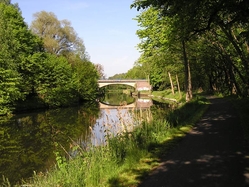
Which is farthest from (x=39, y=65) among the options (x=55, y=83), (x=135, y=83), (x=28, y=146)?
(x=135, y=83)

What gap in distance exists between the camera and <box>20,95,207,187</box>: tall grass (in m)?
6.24

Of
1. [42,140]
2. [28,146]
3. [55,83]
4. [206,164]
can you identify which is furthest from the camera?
[55,83]

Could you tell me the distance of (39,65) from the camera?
128ft

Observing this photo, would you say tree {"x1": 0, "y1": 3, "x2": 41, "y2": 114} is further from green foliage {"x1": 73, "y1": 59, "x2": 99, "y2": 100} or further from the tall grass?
the tall grass

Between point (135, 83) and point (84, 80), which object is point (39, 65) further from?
point (135, 83)

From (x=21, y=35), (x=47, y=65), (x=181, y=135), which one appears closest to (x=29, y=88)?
(x=47, y=65)

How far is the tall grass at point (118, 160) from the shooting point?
624cm

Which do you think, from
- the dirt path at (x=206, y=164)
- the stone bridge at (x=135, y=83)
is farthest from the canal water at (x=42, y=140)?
the stone bridge at (x=135, y=83)

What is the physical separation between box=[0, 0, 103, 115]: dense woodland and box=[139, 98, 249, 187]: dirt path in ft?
87.2

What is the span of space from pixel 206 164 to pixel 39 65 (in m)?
35.8

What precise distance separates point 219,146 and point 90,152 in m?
3.92

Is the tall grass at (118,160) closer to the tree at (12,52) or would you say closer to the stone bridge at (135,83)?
the tree at (12,52)

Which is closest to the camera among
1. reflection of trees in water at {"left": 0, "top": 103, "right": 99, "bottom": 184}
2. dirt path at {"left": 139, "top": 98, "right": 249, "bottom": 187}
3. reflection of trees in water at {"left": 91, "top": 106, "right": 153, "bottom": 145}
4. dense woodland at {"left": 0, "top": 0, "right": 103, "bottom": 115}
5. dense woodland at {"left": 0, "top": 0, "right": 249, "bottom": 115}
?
dirt path at {"left": 139, "top": 98, "right": 249, "bottom": 187}

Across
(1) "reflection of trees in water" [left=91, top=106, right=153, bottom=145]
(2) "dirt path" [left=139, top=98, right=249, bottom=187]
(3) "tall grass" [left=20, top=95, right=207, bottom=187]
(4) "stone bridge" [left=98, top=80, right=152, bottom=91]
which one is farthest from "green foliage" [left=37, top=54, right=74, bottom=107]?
(4) "stone bridge" [left=98, top=80, right=152, bottom=91]
